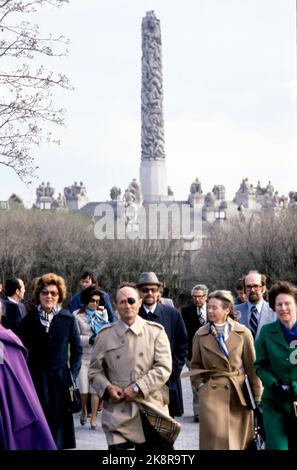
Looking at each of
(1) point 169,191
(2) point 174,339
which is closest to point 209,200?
(1) point 169,191

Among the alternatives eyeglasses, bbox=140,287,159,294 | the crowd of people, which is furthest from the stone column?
the crowd of people

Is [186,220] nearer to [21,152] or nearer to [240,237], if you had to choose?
[240,237]

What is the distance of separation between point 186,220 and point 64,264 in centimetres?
1547

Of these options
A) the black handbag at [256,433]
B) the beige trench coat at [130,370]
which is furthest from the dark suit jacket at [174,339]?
the beige trench coat at [130,370]

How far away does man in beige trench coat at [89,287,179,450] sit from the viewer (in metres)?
8.16

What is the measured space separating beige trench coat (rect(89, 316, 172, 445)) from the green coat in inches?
29.2

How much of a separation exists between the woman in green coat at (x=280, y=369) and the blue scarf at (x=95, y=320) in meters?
5.44

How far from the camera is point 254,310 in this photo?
36.7 ft

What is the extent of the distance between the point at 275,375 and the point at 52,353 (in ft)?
7.29

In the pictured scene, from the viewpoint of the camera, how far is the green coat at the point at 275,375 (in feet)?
26.8

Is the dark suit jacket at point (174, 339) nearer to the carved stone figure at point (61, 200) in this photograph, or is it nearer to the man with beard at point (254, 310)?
the man with beard at point (254, 310)

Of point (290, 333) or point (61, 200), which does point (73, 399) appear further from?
point (61, 200)

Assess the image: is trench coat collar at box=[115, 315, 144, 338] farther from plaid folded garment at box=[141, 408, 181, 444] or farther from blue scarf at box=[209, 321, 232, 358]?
blue scarf at box=[209, 321, 232, 358]
